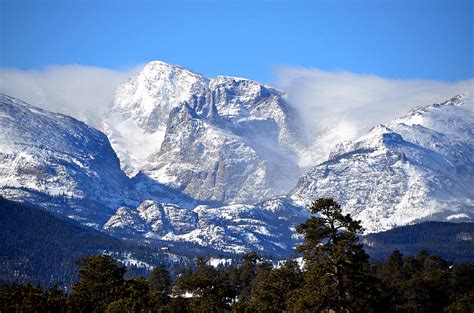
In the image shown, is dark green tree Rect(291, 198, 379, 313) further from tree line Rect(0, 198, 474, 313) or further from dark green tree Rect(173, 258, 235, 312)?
dark green tree Rect(173, 258, 235, 312)

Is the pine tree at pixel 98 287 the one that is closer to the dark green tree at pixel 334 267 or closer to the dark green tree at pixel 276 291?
the dark green tree at pixel 276 291

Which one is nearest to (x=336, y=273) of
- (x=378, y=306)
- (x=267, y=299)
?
(x=378, y=306)

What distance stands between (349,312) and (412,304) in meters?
79.8

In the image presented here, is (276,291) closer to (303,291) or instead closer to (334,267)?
(303,291)

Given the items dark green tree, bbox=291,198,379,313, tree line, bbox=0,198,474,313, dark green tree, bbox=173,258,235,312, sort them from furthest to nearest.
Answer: dark green tree, bbox=173,258,235,312
tree line, bbox=0,198,474,313
dark green tree, bbox=291,198,379,313

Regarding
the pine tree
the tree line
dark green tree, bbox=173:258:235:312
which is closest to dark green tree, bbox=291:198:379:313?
the tree line

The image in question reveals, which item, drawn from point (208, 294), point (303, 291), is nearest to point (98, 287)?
point (208, 294)

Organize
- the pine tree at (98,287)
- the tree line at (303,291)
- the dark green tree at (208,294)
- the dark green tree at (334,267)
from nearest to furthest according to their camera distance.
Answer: the dark green tree at (334,267)
the tree line at (303,291)
the pine tree at (98,287)
the dark green tree at (208,294)

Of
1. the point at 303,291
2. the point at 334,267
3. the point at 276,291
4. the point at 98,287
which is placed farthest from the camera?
the point at 276,291

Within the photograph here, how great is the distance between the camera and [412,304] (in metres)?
199

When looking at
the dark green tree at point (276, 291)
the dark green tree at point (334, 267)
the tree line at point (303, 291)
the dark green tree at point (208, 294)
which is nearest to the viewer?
the dark green tree at point (334, 267)

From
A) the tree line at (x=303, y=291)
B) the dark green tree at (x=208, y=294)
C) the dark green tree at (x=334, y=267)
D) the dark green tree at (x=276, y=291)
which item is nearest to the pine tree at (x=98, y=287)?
the tree line at (x=303, y=291)

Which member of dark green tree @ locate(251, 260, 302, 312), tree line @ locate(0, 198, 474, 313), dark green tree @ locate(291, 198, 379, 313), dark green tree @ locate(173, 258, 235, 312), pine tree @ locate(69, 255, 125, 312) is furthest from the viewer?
dark green tree @ locate(173, 258, 235, 312)

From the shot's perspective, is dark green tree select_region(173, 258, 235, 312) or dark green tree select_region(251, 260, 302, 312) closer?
dark green tree select_region(251, 260, 302, 312)
